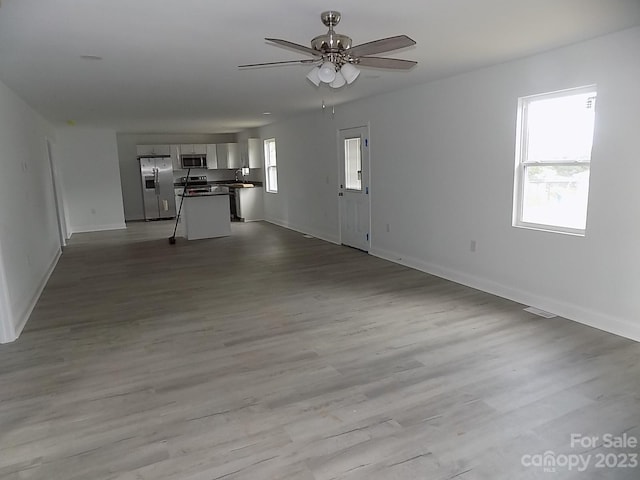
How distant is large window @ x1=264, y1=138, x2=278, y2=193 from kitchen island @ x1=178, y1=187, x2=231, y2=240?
6.37 feet

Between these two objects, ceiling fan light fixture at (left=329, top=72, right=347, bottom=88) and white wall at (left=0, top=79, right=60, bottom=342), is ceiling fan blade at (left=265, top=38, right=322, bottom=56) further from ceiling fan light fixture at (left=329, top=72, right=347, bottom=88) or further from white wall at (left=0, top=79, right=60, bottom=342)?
white wall at (left=0, top=79, right=60, bottom=342)

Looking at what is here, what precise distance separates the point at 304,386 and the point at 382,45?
214cm

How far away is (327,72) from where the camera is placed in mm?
2584

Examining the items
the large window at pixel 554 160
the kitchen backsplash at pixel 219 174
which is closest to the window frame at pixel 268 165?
the kitchen backsplash at pixel 219 174

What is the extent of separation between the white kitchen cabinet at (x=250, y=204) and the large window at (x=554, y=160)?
7.40m

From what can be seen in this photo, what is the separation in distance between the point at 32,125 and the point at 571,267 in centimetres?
691

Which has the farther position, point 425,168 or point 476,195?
point 425,168

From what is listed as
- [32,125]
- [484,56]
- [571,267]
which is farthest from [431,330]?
[32,125]

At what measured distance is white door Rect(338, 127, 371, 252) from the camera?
6605 mm

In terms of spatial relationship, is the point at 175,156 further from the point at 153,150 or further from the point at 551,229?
the point at 551,229

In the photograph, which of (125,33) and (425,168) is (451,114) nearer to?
(425,168)

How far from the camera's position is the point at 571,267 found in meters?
3.79

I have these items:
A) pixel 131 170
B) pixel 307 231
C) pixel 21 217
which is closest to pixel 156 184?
pixel 131 170

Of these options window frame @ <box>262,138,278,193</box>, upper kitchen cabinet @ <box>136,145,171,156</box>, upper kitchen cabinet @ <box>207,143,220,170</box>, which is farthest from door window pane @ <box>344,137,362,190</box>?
upper kitchen cabinet @ <box>136,145,171,156</box>
